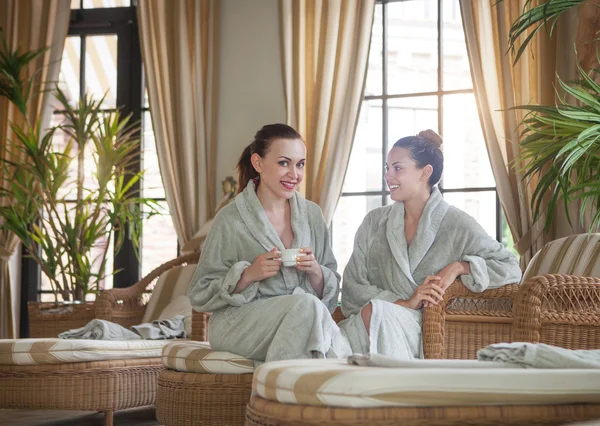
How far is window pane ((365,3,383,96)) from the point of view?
561 centimetres

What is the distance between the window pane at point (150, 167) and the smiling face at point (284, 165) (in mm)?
2793

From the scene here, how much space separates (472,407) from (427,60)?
3.79 meters

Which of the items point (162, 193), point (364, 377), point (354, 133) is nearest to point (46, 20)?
point (162, 193)

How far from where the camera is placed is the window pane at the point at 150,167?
6.07 metres

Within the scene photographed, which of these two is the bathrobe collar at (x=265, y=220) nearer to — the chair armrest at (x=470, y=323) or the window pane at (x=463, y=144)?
the chair armrest at (x=470, y=323)

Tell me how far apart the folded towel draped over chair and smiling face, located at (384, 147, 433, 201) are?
5.02 feet

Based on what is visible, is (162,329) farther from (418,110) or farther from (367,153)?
(418,110)

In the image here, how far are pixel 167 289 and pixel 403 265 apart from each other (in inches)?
76.6

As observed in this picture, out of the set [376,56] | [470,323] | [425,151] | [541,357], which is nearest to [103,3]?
[376,56]

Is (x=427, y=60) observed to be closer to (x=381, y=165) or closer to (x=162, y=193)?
(x=381, y=165)

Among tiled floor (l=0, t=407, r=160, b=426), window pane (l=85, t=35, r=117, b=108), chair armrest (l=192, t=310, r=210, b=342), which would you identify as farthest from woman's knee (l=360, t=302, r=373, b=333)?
window pane (l=85, t=35, r=117, b=108)

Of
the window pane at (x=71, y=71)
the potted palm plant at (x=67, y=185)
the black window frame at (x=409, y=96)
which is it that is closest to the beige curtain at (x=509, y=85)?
the black window frame at (x=409, y=96)

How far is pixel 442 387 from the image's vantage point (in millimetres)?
1972

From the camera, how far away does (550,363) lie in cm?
211
